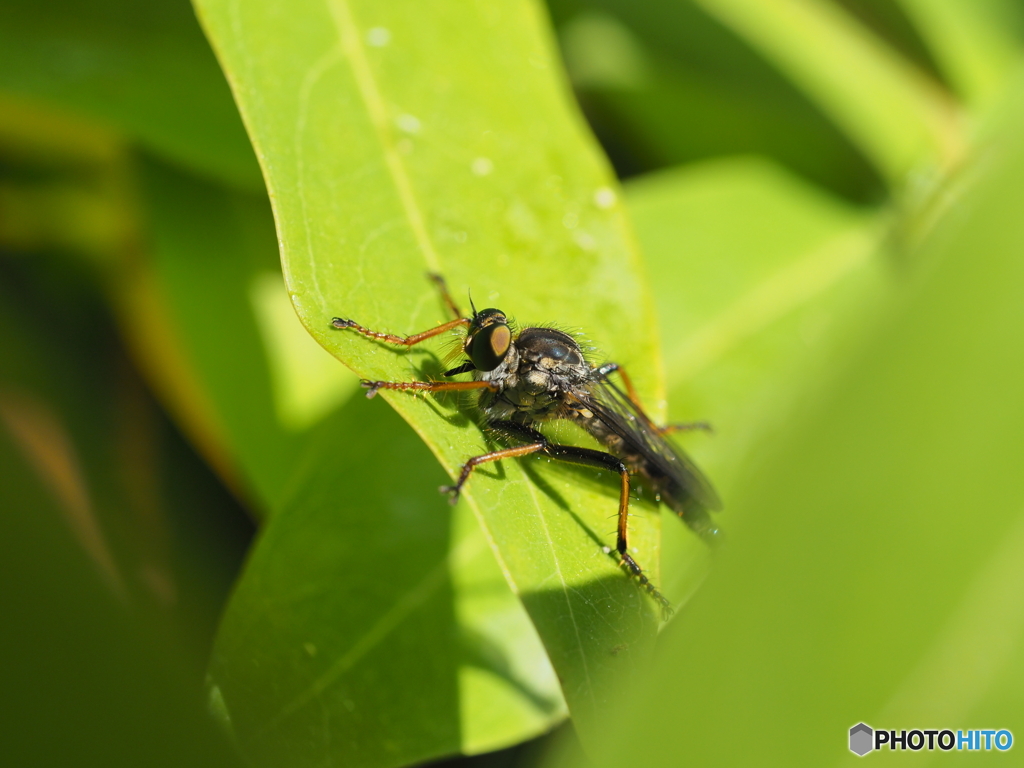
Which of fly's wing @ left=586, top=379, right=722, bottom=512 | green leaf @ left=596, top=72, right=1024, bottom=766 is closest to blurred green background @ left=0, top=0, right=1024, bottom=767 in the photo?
green leaf @ left=596, top=72, right=1024, bottom=766

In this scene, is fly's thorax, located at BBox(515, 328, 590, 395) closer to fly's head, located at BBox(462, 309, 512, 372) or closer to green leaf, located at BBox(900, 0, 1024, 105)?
fly's head, located at BBox(462, 309, 512, 372)

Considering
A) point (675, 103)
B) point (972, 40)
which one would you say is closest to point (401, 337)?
point (675, 103)

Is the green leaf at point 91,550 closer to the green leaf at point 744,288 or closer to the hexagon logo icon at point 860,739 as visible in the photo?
the hexagon logo icon at point 860,739

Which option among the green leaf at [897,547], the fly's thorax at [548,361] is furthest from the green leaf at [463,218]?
the green leaf at [897,547]

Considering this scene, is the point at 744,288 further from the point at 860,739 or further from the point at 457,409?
the point at 860,739

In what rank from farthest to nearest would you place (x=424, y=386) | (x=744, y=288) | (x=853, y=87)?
(x=853, y=87) < (x=744, y=288) < (x=424, y=386)

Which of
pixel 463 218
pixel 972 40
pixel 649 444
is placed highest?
pixel 972 40
